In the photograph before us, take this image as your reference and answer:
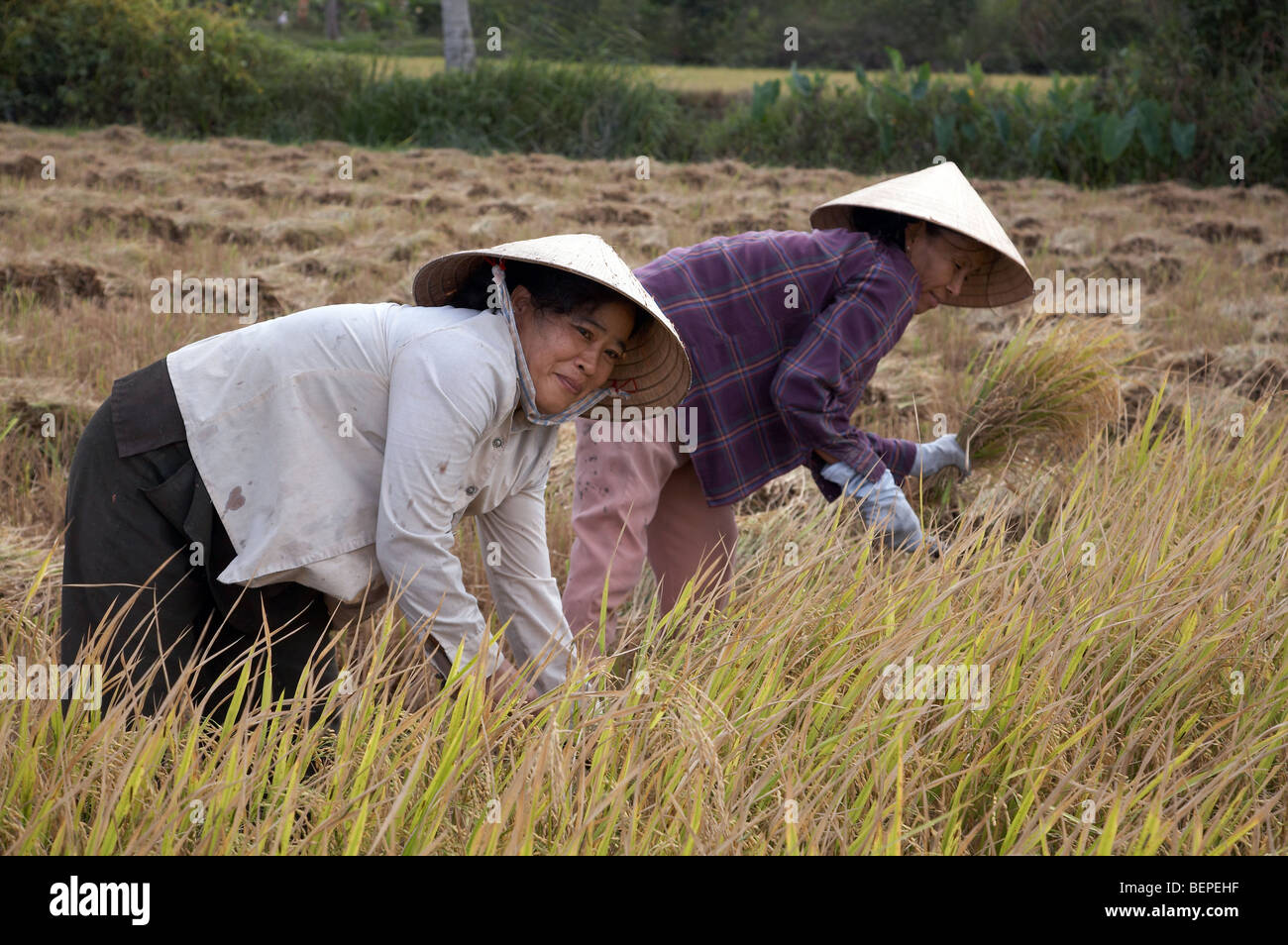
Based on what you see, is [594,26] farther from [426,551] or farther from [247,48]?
[426,551]

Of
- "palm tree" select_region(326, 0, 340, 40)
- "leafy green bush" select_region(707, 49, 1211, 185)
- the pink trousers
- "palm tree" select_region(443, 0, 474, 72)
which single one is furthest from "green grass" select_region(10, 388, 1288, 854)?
"palm tree" select_region(326, 0, 340, 40)

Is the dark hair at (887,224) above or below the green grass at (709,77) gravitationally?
below

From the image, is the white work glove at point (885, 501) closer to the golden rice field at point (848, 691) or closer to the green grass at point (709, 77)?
the golden rice field at point (848, 691)

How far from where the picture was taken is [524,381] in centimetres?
162

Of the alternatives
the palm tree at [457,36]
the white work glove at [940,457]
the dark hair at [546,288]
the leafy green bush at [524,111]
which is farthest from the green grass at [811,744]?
the palm tree at [457,36]

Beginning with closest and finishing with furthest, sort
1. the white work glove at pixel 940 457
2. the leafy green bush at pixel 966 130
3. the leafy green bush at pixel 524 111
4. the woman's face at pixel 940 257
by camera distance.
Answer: the woman's face at pixel 940 257 < the white work glove at pixel 940 457 < the leafy green bush at pixel 966 130 < the leafy green bush at pixel 524 111

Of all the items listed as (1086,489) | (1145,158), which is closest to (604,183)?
(1145,158)

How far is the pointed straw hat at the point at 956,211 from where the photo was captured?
2.19 metres

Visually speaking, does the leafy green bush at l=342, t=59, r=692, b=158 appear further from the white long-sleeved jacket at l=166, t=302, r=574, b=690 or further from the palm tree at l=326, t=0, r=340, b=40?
the palm tree at l=326, t=0, r=340, b=40

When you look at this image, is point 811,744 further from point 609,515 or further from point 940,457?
point 940,457

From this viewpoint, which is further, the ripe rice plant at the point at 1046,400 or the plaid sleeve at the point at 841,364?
the ripe rice plant at the point at 1046,400

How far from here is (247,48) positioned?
13453 mm

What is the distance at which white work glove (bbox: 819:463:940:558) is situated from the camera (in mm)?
2205
